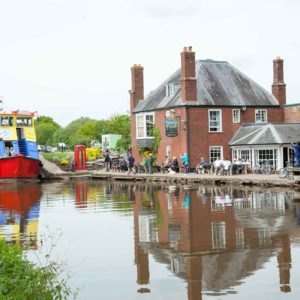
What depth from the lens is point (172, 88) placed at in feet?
161

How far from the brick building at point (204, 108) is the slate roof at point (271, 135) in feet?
7.25

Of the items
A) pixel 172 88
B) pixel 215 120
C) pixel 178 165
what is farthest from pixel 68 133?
pixel 215 120

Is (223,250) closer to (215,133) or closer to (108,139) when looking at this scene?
(215,133)

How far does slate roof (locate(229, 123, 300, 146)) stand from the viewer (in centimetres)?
4209

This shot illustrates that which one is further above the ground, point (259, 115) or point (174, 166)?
point (259, 115)

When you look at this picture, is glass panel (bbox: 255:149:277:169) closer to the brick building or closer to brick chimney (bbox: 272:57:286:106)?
the brick building

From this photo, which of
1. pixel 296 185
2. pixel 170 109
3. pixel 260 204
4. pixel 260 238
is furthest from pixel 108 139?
pixel 260 238

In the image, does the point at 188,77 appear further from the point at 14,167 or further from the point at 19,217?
the point at 19,217

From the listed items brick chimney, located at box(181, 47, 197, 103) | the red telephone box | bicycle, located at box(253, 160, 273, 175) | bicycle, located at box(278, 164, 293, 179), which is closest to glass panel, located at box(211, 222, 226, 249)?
bicycle, located at box(278, 164, 293, 179)

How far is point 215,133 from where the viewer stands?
1852 inches

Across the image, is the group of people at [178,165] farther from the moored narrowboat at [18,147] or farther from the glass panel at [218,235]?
the glass panel at [218,235]

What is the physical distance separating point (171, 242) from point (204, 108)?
99.0 feet

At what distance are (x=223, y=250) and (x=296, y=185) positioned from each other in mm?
17981

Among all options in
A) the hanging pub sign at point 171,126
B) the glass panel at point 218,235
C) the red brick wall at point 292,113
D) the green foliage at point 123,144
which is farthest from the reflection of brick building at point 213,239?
the green foliage at point 123,144
